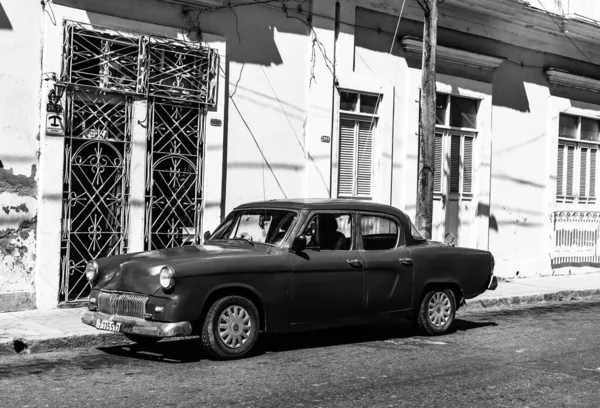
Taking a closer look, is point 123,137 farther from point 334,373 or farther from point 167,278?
point 334,373

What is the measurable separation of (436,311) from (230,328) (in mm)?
2969

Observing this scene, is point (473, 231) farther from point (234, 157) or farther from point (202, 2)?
point (202, 2)

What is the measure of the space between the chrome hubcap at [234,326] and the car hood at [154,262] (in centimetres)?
50

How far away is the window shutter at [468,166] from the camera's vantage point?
17.2 metres

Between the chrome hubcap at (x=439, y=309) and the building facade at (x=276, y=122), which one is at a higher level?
the building facade at (x=276, y=122)

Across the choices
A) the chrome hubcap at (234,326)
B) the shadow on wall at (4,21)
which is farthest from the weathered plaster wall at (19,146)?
the chrome hubcap at (234,326)

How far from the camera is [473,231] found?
56.6ft

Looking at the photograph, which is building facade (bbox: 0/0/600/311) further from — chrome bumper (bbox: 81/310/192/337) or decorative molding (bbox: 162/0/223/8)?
chrome bumper (bbox: 81/310/192/337)

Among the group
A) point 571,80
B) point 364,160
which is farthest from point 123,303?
point 571,80

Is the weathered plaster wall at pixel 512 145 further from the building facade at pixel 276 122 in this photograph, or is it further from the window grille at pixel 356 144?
the window grille at pixel 356 144

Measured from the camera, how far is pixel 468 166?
17281 millimetres

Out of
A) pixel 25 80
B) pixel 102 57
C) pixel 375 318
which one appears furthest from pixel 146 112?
pixel 375 318

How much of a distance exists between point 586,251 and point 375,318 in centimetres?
1132

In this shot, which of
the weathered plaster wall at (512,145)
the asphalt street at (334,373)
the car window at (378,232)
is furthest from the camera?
the weathered plaster wall at (512,145)
